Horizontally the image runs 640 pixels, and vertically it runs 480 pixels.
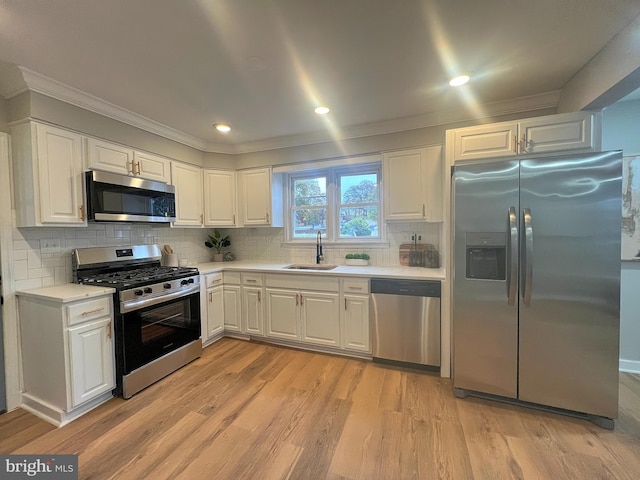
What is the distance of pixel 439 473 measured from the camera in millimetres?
1528

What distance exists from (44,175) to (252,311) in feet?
7.26

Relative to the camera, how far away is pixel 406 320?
265cm

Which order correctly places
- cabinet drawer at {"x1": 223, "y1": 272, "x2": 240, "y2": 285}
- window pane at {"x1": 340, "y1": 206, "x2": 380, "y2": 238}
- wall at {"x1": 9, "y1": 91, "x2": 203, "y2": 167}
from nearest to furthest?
wall at {"x1": 9, "y1": 91, "x2": 203, "y2": 167} < cabinet drawer at {"x1": 223, "y1": 272, "x2": 240, "y2": 285} < window pane at {"x1": 340, "y1": 206, "x2": 380, "y2": 238}

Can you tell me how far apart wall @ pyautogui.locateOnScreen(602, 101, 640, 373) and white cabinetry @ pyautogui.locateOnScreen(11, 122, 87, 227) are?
15.2 feet

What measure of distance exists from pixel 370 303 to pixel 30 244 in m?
2.93

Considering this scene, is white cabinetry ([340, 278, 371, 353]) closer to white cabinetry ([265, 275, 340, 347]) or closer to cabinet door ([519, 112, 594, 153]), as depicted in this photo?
white cabinetry ([265, 275, 340, 347])

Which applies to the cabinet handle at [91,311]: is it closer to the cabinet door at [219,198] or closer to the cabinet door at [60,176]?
the cabinet door at [60,176]

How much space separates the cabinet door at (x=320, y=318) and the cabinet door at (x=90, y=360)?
1712 mm

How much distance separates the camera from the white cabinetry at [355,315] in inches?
111

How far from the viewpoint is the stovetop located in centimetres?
229

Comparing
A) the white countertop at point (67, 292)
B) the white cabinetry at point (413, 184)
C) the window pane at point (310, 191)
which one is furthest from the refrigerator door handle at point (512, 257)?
the white countertop at point (67, 292)

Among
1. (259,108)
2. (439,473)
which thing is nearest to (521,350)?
(439,473)

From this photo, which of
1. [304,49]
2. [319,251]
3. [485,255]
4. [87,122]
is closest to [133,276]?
[87,122]

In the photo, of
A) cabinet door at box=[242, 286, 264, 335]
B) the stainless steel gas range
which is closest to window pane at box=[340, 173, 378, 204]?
cabinet door at box=[242, 286, 264, 335]
